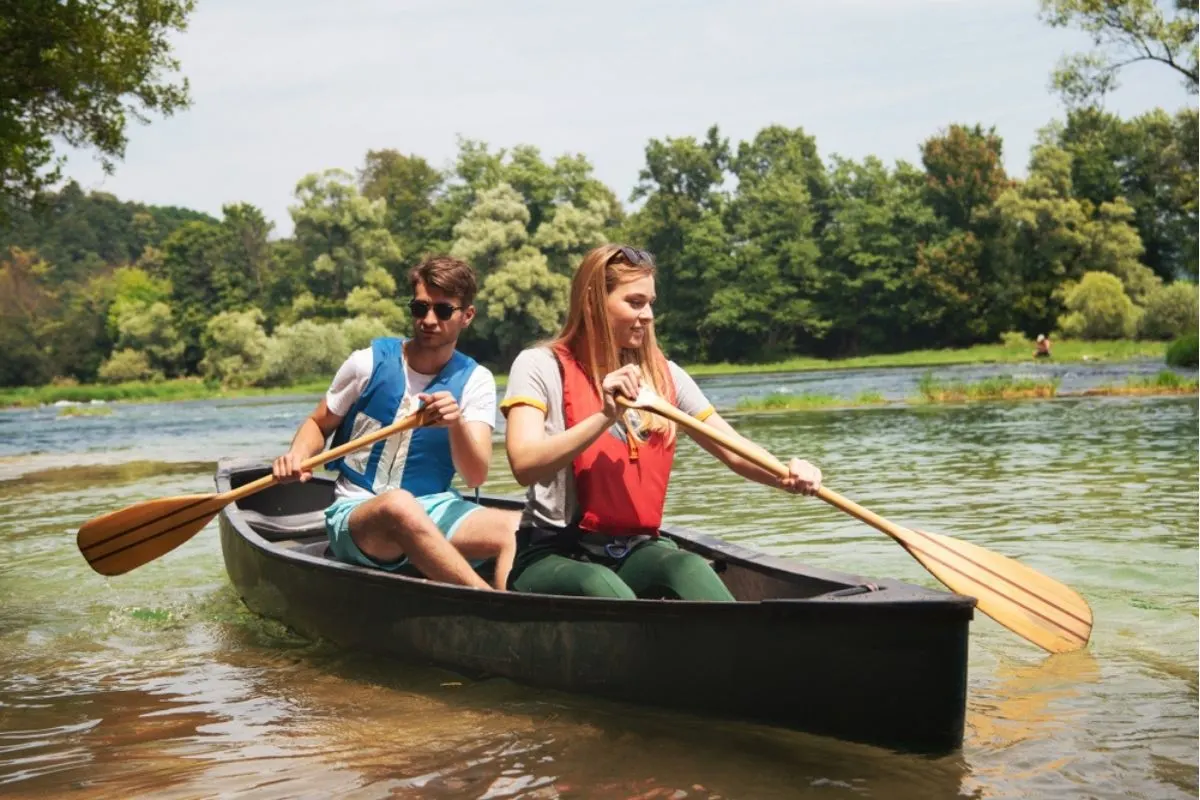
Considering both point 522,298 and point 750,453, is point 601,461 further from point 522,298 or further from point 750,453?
point 522,298

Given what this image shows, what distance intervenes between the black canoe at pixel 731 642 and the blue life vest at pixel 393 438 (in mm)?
349

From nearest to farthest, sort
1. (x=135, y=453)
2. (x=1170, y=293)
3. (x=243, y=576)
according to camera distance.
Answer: (x=243, y=576)
(x=135, y=453)
(x=1170, y=293)

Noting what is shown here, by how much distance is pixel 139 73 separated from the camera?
52.3 ft

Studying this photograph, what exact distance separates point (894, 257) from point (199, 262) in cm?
2940

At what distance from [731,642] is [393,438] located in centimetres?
164

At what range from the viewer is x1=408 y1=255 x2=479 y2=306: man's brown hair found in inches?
166

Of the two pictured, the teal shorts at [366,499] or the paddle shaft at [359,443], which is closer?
the paddle shaft at [359,443]

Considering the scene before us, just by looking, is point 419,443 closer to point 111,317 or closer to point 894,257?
point 894,257

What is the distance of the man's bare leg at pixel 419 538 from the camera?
13.4 ft

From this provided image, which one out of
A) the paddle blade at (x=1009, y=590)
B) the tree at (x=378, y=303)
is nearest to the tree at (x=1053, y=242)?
the tree at (x=378, y=303)

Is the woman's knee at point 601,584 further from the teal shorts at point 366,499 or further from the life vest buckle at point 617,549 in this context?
the teal shorts at point 366,499

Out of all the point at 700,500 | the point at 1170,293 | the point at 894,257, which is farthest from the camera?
the point at 894,257

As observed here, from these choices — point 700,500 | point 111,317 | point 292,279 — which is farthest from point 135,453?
point 111,317

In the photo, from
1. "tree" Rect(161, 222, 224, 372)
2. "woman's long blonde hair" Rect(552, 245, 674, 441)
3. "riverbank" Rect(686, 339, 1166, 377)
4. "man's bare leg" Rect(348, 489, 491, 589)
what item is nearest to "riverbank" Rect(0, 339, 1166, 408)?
"riverbank" Rect(686, 339, 1166, 377)
